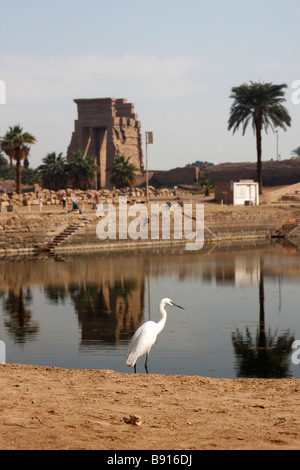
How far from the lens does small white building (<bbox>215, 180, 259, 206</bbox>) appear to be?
60750mm

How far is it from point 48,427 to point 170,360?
684 centimetres

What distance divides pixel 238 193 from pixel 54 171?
1845 centimetres

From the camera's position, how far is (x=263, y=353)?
15.5 meters

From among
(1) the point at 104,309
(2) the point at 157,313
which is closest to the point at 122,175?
(1) the point at 104,309

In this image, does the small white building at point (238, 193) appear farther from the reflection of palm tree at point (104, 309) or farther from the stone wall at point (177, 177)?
the reflection of palm tree at point (104, 309)

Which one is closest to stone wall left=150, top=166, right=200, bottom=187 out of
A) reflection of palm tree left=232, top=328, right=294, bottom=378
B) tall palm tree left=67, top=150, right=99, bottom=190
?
tall palm tree left=67, top=150, right=99, bottom=190

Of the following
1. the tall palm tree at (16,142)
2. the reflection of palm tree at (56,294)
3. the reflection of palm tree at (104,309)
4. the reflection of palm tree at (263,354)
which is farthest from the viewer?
the tall palm tree at (16,142)

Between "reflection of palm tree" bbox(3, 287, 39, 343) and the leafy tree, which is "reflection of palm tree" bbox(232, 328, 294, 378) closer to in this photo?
"reflection of palm tree" bbox(3, 287, 39, 343)

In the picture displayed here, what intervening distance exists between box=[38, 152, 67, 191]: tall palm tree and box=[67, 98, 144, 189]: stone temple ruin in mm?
24816

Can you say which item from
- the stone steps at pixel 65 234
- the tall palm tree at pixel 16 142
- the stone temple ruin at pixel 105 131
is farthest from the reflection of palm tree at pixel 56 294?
the stone temple ruin at pixel 105 131

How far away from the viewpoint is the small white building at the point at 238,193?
60.8m

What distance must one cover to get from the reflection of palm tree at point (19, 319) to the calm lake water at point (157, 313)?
0.03 metres

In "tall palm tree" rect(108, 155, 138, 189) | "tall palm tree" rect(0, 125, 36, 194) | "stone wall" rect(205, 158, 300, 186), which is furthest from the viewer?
"stone wall" rect(205, 158, 300, 186)
